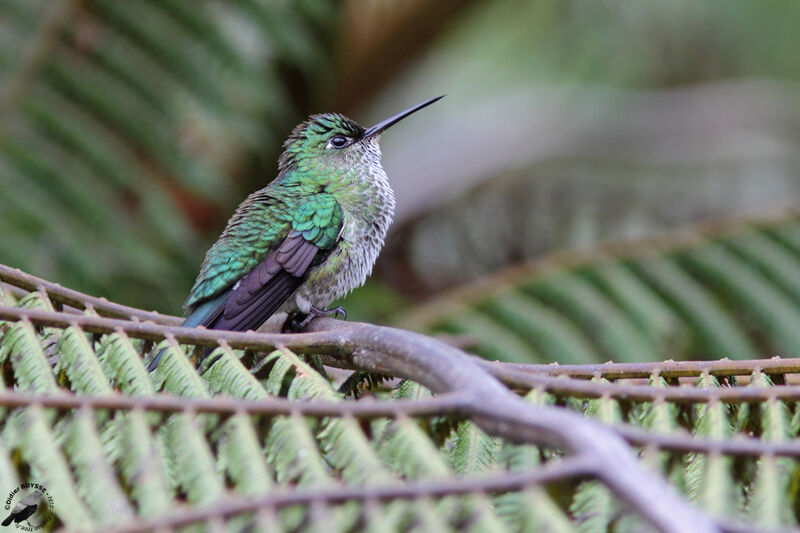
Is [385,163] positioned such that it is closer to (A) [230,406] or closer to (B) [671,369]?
(B) [671,369]

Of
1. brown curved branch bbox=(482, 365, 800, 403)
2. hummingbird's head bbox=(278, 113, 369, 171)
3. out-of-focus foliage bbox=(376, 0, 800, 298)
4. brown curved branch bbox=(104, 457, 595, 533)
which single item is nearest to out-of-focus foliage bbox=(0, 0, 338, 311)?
out-of-focus foliage bbox=(376, 0, 800, 298)

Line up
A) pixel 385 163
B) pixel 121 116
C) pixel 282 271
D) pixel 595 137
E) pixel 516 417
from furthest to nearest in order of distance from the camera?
pixel 595 137, pixel 385 163, pixel 121 116, pixel 282 271, pixel 516 417

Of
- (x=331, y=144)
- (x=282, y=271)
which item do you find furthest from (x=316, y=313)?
(x=331, y=144)

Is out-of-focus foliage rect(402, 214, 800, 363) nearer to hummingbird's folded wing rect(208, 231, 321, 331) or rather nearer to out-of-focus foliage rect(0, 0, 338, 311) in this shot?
hummingbird's folded wing rect(208, 231, 321, 331)

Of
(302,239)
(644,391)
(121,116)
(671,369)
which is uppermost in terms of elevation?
(121,116)

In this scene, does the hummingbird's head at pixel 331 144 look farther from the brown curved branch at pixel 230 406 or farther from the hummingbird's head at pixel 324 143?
the brown curved branch at pixel 230 406

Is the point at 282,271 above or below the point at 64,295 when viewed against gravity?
above

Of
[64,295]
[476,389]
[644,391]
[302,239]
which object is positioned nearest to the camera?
[476,389]
